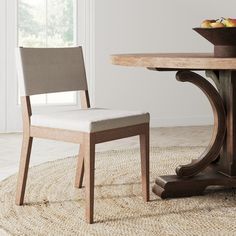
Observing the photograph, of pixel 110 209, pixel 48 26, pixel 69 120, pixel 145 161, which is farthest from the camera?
pixel 48 26

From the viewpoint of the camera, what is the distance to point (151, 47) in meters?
5.62

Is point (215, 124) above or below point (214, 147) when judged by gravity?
above

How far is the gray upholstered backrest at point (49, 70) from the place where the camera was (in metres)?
2.86

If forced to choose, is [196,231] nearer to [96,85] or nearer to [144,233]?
[144,233]

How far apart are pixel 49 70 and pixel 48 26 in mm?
2516

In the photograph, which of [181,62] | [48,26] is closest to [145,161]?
[181,62]

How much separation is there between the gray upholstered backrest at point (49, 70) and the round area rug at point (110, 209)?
56 cm

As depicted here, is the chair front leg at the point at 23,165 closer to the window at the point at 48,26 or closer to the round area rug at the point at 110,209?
the round area rug at the point at 110,209

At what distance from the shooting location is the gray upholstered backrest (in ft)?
9.39

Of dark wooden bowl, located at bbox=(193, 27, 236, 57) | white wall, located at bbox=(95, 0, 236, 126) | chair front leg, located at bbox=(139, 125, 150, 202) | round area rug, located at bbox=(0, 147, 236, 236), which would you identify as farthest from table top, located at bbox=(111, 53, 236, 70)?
white wall, located at bbox=(95, 0, 236, 126)

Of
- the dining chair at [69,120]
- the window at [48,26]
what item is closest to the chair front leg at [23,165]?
the dining chair at [69,120]

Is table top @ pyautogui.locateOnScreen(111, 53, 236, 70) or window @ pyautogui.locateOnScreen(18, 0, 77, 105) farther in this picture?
window @ pyautogui.locateOnScreen(18, 0, 77, 105)

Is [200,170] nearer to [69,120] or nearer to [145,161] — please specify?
[145,161]

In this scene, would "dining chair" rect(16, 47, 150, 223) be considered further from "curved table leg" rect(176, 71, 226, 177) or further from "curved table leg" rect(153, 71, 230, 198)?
"curved table leg" rect(176, 71, 226, 177)
